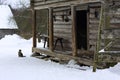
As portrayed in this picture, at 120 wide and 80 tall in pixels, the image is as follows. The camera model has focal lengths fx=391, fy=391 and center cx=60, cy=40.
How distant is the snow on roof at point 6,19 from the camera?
5103cm

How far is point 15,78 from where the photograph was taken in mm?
13172

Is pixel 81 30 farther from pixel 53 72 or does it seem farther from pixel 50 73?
pixel 50 73

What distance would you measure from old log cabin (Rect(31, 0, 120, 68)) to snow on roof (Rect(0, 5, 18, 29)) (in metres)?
29.4

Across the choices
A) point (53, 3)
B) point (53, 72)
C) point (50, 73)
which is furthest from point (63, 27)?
point (50, 73)

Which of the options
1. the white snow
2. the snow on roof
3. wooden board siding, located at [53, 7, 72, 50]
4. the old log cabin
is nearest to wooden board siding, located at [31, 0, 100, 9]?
the old log cabin

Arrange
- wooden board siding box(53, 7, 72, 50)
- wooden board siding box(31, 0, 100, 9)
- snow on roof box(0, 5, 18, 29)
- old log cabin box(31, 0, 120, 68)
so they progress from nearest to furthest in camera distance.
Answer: old log cabin box(31, 0, 120, 68), wooden board siding box(31, 0, 100, 9), wooden board siding box(53, 7, 72, 50), snow on roof box(0, 5, 18, 29)

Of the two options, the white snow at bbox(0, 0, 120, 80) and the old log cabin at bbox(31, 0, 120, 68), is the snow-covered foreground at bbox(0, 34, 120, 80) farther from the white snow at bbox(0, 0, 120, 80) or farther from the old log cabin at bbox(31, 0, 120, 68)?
the old log cabin at bbox(31, 0, 120, 68)

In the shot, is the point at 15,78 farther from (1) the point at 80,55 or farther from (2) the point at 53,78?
(1) the point at 80,55

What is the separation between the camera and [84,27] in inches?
777

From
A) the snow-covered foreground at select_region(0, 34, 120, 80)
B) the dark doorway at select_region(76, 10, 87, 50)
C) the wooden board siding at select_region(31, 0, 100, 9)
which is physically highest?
the wooden board siding at select_region(31, 0, 100, 9)

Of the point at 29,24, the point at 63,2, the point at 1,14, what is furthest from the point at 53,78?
the point at 1,14

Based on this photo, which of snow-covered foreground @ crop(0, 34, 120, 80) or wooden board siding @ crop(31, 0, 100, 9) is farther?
wooden board siding @ crop(31, 0, 100, 9)

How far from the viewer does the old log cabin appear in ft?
45.8

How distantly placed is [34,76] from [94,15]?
178 inches
